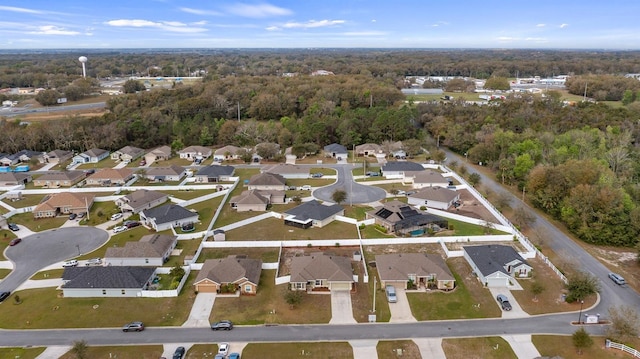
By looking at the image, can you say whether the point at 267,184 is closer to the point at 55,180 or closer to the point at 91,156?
the point at 55,180

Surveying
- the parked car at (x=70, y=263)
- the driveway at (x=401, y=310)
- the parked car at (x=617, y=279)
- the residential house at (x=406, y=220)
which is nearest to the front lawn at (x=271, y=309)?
the driveway at (x=401, y=310)

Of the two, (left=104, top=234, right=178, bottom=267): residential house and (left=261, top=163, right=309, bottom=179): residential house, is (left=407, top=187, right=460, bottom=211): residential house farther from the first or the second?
(left=104, top=234, right=178, bottom=267): residential house

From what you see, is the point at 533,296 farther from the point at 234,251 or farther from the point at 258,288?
the point at 234,251

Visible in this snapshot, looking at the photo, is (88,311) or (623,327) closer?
(623,327)

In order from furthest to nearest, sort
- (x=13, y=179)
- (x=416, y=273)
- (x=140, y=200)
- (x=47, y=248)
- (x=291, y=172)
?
(x=291, y=172) → (x=13, y=179) → (x=140, y=200) → (x=47, y=248) → (x=416, y=273)

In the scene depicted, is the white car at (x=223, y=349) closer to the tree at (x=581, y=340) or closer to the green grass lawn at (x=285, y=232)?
the green grass lawn at (x=285, y=232)

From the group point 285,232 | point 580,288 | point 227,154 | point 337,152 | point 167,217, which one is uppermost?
point 337,152

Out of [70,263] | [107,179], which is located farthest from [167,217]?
[107,179]
